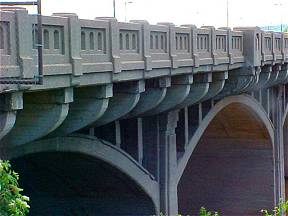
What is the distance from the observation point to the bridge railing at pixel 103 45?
29.4 feet

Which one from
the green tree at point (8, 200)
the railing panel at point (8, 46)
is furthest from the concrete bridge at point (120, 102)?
the green tree at point (8, 200)

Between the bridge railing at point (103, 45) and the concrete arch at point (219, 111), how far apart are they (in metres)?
2.40

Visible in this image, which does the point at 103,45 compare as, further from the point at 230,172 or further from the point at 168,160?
the point at 230,172

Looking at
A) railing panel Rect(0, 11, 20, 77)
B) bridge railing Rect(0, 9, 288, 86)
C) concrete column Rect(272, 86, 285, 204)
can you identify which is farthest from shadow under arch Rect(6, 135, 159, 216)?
concrete column Rect(272, 86, 285, 204)

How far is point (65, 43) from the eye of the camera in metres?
10.4

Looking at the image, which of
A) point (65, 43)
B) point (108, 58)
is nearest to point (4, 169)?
point (65, 43)

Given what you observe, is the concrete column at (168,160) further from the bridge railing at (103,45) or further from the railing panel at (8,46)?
the railing panel at (8,46)

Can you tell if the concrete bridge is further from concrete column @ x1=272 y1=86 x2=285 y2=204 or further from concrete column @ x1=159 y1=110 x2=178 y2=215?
concrete column @ x1=272 y1=86 x2=285 y2=204

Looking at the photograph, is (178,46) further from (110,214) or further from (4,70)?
(4,70)

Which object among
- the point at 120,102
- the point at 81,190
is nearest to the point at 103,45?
the point at 120,102

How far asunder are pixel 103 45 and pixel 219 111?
12.2m

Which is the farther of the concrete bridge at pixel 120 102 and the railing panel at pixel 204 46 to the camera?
the railing panel at pixel 204 46

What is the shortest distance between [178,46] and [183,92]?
49.1 inches

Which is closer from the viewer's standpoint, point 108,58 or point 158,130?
point 108,58
